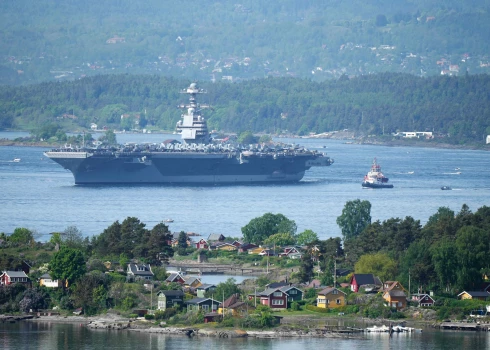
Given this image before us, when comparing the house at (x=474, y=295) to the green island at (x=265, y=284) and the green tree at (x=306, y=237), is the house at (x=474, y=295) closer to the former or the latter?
the green island at (x=265, y=284)

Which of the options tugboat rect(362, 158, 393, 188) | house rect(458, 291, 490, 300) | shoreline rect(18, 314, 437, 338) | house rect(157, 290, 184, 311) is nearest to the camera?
shoreline rect(18, 314, 437, 338)

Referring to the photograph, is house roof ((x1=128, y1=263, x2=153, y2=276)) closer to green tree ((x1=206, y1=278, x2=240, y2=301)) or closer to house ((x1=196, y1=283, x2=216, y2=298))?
house ((x1=196, y1=283, x2=216, y2=298))

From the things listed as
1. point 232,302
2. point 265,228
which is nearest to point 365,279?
point 232,302

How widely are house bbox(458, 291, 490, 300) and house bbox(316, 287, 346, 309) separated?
145 inches

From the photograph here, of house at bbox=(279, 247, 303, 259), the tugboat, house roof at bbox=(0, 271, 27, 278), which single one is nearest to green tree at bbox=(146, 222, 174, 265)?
house at bbox=(279, 247, 303, 259)

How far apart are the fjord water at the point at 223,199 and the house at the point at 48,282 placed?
14.3 meters

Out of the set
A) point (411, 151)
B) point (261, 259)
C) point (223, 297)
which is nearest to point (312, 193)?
point (261, 259)

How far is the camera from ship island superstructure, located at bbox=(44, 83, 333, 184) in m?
88.9

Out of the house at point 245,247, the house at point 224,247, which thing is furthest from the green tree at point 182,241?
the house at point 245,247

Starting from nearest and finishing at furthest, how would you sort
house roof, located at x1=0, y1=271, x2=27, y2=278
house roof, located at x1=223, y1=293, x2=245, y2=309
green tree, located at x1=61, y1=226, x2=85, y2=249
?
house roof, located at x1=223, y1=293, x2=245, y2=309 < house roof, located at x1=0, y1=271, x2=27, y2=278 < green tree, located at x1=61, y1=226, x2=85, y2=249

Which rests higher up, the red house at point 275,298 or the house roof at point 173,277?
the house roof at point 173,277

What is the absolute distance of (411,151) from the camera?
157 m

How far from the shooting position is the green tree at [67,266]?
43.6 m

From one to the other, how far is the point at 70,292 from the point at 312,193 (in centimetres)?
4396
